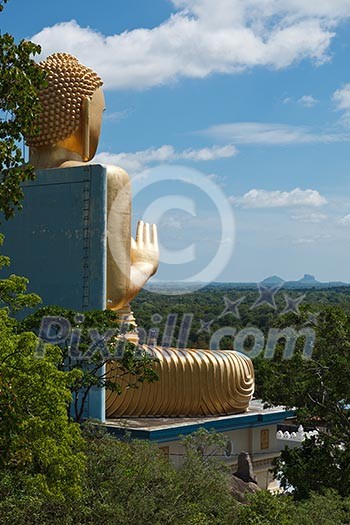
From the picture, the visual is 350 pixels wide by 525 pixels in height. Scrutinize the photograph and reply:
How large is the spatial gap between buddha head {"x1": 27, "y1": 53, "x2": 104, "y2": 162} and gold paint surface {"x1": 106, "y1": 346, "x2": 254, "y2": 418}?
15.8ft

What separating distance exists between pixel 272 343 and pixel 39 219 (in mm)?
5339

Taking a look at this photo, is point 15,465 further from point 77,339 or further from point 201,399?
point 201,399

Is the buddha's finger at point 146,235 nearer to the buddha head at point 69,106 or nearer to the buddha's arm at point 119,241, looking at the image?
the buddha's arm at point 119,241

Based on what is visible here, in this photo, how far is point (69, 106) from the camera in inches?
644

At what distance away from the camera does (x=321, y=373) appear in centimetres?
1284

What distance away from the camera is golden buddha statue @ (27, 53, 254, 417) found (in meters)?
16.0

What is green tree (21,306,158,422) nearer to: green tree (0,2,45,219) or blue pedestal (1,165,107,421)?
blue pedestal (1,165,107,421)

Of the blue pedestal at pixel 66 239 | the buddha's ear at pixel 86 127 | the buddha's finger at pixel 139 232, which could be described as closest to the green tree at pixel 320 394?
the blue pedestal at pixel 66 239

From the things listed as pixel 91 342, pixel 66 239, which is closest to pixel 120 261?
pixel 66 239

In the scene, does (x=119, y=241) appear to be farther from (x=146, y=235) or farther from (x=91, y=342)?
(x=91, y=342)

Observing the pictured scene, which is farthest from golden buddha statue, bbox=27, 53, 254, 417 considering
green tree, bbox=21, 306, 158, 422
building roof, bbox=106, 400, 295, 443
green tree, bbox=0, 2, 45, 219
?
green tree, bbox=0, 2, 45, 219

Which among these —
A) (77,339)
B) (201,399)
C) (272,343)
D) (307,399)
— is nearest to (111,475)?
(77,339)

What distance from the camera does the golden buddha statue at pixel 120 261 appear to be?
16000 millimetres

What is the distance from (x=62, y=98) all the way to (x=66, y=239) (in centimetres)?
323
